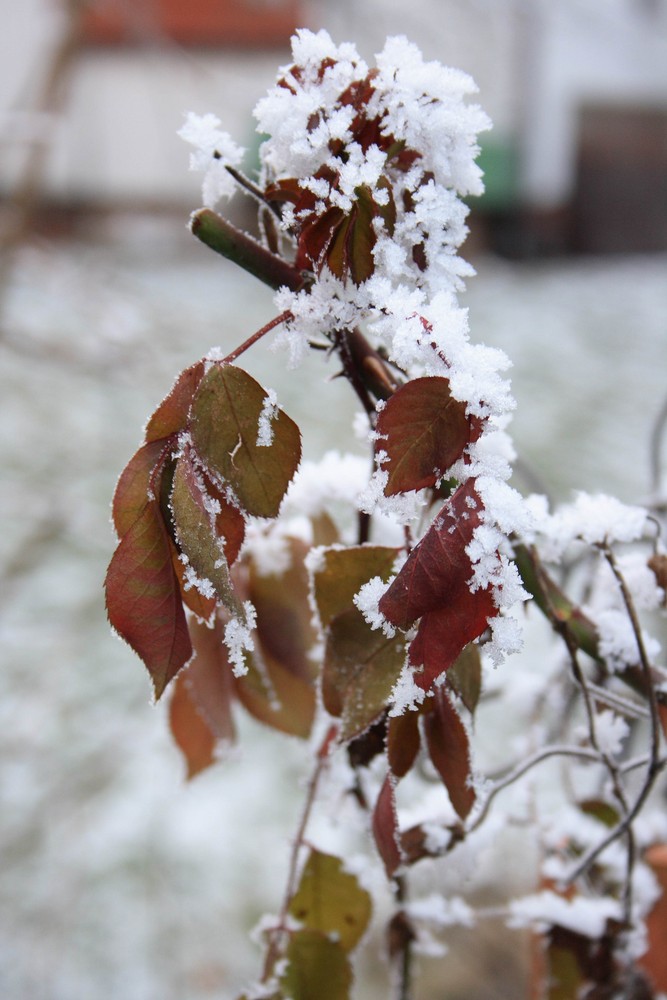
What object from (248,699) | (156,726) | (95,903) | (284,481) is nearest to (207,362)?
(284,481)

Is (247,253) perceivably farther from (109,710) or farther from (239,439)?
(109,710)

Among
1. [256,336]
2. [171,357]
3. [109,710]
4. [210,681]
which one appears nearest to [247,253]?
[256,336]

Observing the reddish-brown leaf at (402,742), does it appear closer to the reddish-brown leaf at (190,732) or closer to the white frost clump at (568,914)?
the reddish-brown leaf at (190,732)

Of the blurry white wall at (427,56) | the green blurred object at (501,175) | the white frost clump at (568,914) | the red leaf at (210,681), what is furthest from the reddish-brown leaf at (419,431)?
the green blurred object at (501,175)

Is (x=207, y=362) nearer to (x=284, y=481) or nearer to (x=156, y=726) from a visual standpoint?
(x=284, y=481)

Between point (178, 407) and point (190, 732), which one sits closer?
point (178, 407)

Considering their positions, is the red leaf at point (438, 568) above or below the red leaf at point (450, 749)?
above
